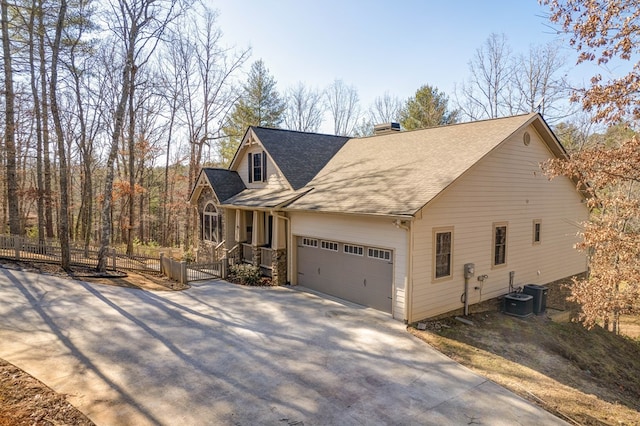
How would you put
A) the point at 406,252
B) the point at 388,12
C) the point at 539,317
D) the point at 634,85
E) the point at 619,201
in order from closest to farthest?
the point at 634,85 → the point at 619,201 → the point at 406,252 → the point at 539,317 → the point at 388,12

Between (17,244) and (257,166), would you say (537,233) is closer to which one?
(257,166)

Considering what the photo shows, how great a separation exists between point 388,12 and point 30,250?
1798 centimetres

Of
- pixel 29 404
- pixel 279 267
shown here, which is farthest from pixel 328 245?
pixel 29 404

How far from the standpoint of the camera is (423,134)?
15.0 m

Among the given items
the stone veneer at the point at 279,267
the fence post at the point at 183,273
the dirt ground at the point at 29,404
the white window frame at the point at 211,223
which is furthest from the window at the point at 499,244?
the white window frame at the point at 211,223

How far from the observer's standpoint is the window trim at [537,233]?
14055mm

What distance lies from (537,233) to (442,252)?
6.02 m

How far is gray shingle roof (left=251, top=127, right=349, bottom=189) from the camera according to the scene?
16.0 meters

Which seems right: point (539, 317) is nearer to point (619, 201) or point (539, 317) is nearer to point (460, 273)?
point (460, 273)

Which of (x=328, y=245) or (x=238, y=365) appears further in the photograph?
(x=328, y=245)

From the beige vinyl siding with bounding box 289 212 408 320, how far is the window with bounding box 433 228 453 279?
1117 mm

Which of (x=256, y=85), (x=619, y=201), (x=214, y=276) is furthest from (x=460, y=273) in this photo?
(x=256, y=85)

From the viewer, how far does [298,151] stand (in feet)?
57.3

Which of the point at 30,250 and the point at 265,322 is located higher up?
the point at 30,250
